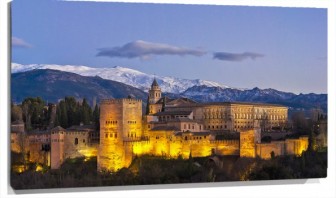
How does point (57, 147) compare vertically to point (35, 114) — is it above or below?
below

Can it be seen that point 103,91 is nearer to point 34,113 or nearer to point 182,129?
point 34,113

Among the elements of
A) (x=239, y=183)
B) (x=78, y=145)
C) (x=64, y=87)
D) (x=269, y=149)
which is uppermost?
(x=64, y=87)

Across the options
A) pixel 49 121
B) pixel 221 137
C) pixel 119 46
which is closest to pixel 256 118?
pixel 221 137

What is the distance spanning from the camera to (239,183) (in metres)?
11.3

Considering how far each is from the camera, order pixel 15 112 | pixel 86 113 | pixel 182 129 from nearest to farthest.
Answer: pixel 15 112 → pixel 86 113 → pixel 182 129

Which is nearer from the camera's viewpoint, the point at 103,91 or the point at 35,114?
the point at 35,114

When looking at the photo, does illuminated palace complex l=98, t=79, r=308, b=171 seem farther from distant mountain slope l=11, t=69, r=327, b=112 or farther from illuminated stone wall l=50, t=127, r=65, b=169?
illuminated stone wall l=50, t=127, r=65, b=169

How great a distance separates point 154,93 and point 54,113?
5.25 feet

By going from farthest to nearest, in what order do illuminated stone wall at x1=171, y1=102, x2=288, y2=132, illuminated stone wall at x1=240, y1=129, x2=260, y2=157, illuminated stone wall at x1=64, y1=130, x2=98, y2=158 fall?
illuminated stone wall at x1=240, y1=129, x2=260, y2=157 < illuminated stone wall at x1=171, y1=102, x2=288, y2=132 < illuminated stone wall at x1=64, y1=130, x2=98, y2=158

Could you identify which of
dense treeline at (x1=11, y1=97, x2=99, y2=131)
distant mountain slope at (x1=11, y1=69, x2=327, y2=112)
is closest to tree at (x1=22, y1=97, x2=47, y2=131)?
dense treeline at (x1=11, y1=97, x2=99, y2=131)

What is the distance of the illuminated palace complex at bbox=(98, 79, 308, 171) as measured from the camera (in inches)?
456

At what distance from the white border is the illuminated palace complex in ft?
2.46

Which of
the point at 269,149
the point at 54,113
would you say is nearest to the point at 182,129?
the point at 269,149

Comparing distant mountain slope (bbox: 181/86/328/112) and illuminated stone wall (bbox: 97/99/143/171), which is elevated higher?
distant mountain slope (bbox: 181/86/328/112)
